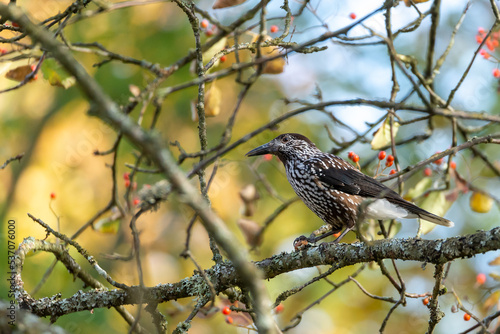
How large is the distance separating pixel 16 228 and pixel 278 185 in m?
3.53

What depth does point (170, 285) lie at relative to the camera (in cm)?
378

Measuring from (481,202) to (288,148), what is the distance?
6.41 ft

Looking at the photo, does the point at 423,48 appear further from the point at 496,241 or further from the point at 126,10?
the point at 496,241

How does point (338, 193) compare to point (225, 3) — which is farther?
point (338, 193)

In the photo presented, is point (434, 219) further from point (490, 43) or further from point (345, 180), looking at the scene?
point (490, 43)

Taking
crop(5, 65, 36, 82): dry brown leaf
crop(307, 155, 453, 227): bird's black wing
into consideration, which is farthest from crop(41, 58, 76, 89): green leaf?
crop(307, 155, 453, 227): bird's black wing

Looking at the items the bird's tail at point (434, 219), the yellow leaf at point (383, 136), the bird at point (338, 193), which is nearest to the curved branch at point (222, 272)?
the yellow leaf at point (383, 136)

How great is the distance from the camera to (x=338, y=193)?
508 centimetres

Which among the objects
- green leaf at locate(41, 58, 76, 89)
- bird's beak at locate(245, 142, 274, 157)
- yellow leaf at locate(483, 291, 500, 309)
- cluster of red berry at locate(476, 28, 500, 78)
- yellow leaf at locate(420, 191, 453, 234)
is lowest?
yellow leaf at locate(483, 291, 500, 309)

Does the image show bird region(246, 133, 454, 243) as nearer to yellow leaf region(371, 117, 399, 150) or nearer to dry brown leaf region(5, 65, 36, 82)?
yellow leaf region(371, 117, 399, 150)

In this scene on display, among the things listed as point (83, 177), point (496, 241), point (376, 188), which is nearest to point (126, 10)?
point (83, 177)

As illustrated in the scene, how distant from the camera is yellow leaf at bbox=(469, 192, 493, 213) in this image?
15.9 ft

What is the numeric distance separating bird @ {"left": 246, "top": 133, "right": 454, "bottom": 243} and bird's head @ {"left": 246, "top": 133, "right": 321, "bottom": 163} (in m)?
0.01

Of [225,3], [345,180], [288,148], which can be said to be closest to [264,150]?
[288,148]
